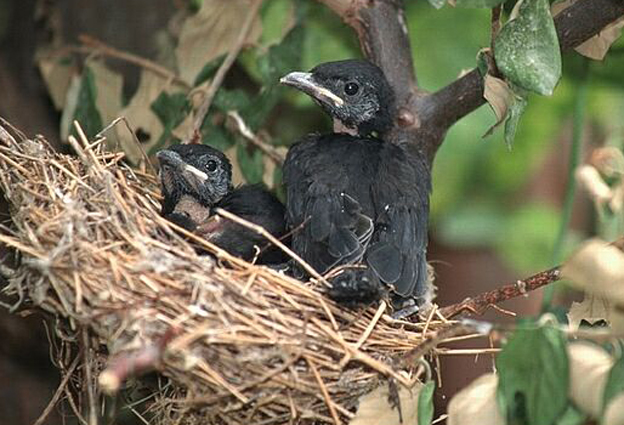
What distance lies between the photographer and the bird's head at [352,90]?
10.6 feet

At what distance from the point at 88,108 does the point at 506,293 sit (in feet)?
5.37

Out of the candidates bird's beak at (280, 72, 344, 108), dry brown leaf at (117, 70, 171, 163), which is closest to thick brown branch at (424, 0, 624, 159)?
bird's beak at (280, 72, 344, 108)

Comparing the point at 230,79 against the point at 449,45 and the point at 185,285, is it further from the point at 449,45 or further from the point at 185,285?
the point at 185,285

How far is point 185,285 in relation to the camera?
245 centimetres

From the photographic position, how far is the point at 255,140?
3.65 meters

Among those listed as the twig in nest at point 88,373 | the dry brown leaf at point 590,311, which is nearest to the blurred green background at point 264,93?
the dry brown leaf at point 590,311

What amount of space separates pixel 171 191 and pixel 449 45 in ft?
4.33

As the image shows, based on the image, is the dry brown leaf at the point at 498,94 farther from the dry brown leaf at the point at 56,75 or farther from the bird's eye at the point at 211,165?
the dry brown leaf at the point at 56,75

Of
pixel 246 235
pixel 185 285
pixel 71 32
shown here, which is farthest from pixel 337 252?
pixel 71 32

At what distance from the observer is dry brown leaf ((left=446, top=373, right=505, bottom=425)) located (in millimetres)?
2172

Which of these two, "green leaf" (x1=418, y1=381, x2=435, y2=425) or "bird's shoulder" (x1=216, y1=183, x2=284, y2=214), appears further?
"bird's shoulder" (x1=216, y1=183, x2=284, y2=214)

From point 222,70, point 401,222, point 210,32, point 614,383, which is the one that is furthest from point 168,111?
point 614,383

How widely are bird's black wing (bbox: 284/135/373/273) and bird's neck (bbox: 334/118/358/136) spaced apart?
0.42ft

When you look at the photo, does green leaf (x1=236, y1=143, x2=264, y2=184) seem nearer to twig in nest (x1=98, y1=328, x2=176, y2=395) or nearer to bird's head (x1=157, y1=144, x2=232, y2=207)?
bird's head (x1=157, y1=144, x2=232, y2=207)
